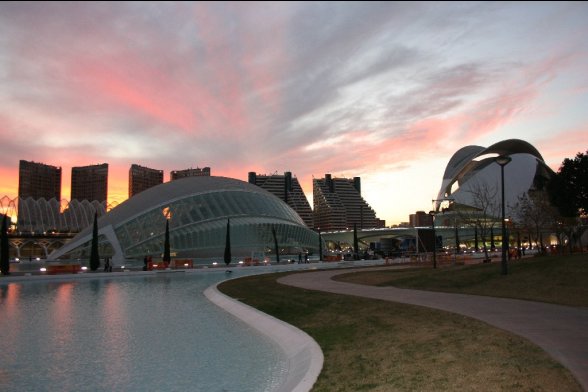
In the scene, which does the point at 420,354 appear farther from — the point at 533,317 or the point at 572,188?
the point at 572,188

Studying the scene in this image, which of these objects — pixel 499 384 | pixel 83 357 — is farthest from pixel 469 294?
pixel 83 357

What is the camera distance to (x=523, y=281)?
2092 centimetres

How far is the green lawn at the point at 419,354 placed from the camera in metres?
7.91

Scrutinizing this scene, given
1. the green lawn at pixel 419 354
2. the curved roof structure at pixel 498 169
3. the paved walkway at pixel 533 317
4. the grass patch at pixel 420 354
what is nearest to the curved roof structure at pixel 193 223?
the curved roof structure at pixel 498 169

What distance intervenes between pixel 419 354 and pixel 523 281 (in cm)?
1319

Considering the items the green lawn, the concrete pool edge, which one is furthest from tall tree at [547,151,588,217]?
the concrete pool edge

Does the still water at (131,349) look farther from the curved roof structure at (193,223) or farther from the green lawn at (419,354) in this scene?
the curved roof structure at (193,223)

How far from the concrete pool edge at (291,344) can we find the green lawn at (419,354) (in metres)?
0.26

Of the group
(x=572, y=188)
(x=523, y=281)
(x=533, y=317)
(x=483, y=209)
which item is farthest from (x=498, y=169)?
(x=533, y=317)

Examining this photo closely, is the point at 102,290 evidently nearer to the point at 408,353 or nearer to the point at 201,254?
the point at 408,353

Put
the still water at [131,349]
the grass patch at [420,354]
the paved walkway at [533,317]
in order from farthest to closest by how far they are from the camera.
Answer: the still water at [131,349] < the paved walkway at [533,317] < the grass patch at [420,354]

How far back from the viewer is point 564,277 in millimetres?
20109

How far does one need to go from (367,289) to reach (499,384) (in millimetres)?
16126

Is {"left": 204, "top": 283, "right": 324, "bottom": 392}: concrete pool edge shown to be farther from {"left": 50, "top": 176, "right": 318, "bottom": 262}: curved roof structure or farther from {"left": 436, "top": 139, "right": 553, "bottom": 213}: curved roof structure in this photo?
{"left": 436, "top": 139, "right": 553, "bottom": 213}: curved roof structure
